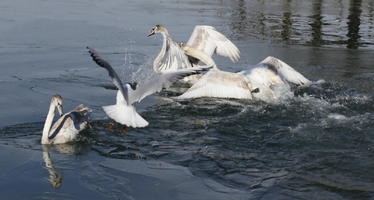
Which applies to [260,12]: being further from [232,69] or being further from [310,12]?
[232,69]

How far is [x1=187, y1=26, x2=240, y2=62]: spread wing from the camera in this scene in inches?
468

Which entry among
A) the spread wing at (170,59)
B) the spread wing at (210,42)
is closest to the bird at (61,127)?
the spread wing at (170,59)

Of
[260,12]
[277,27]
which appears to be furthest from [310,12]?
[277,27]

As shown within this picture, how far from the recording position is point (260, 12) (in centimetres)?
2103

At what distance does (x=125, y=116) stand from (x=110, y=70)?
66cm

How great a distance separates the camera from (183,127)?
313 inches

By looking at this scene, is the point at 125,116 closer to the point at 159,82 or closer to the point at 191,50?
the point at 159,82

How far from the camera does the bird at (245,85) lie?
376 inches

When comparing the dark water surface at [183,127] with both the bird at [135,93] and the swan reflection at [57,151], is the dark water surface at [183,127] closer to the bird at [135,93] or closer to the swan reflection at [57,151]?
the swan reflection at [57,151]

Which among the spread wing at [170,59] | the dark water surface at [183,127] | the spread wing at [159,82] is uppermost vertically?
the spread wing at [159,82]

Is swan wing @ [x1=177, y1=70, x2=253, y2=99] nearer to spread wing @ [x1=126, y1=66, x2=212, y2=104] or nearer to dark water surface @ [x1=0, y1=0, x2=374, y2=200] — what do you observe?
dark water surface @ [x1=0, y1=0, x2=374, y2=200]

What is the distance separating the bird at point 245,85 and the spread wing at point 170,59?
0.62 metres

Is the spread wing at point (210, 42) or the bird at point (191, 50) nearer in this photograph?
the bird at point (191, 50)

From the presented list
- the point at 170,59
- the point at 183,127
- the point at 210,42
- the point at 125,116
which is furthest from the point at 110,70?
the point at 210,42
